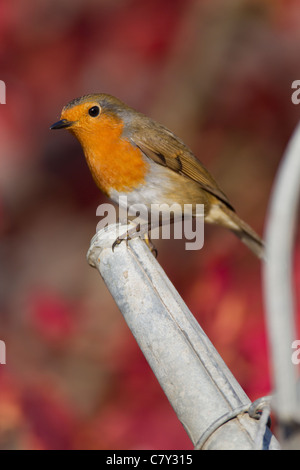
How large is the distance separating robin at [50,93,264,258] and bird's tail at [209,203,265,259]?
0.46ft

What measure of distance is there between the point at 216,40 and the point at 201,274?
64.8 inches

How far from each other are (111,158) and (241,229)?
878 mm

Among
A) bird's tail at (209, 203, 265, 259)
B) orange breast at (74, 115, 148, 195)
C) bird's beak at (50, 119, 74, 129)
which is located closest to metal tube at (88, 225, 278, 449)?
orange breast at (74, 115, 148, 195)

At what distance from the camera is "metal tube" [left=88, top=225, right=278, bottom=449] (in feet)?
4.57

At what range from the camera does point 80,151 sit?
4.57 metres

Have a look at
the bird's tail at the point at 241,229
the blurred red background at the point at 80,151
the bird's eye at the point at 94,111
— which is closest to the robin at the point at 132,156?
the bird's eye at the point at 94,111

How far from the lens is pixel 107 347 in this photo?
3699mm

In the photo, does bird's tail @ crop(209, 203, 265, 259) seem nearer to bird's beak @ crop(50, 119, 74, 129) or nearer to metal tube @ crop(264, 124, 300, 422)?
bird's beak @ crop(50, 119, 74, 129)

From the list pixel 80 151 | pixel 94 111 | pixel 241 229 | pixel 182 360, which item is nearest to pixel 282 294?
pixel 182 360

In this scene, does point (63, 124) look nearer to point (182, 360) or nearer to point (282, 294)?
point (182, 360)

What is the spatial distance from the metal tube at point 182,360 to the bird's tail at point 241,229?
137 centimetres

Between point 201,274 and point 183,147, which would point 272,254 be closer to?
point 183,147

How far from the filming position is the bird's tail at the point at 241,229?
3025 millimetres

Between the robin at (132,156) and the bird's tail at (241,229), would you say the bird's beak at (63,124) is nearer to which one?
the robin at (132,156)
